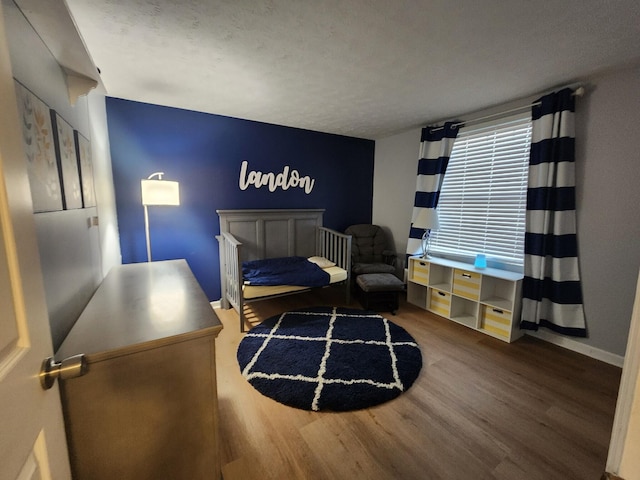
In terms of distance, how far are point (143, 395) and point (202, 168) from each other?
8.06 feet

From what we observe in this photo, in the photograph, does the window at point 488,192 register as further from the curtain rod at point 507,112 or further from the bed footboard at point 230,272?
the bed footboard at point 230,272

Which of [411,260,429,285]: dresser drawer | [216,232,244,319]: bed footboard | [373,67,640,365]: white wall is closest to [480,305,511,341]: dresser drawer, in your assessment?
[373,67,640,365]: white wall

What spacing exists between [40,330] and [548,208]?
297 cm

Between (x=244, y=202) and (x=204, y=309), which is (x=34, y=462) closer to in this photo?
(x=204, y=309)

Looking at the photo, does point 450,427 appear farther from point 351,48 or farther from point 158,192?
point 158,192

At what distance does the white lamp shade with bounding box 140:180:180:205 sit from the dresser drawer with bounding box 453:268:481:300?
2789mm

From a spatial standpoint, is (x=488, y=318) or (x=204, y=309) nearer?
(x=204, y=309)

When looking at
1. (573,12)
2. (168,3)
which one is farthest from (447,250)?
(168,3)

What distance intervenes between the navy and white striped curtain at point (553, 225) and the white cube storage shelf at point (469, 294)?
15 cm

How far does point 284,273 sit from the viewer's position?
2.78m

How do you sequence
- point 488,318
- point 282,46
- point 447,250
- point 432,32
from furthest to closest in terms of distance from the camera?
1. point 447,250
2. point 488,318
3. point 282,46
4. point 432,32

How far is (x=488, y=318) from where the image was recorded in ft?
8.20

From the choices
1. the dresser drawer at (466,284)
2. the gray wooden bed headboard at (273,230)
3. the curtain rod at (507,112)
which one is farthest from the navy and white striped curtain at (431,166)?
the gray wooden bed headboard at (273,230)

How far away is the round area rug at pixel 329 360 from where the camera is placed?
5.54 ft
